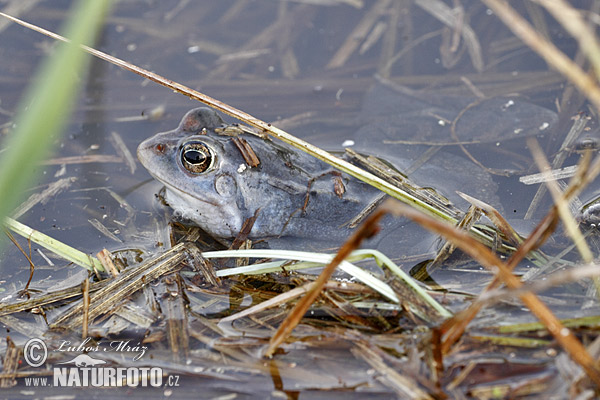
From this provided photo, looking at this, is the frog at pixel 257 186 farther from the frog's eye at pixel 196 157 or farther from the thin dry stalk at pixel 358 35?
the thin dry stalk at pixel 358 35

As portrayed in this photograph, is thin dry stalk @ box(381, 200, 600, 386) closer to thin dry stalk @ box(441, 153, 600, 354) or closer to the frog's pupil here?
thin dry stalk @ box(441, 153, 600, 354)

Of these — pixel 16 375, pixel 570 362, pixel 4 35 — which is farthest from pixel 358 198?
pixel 4 35

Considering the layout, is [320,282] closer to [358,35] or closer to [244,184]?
[244,184]

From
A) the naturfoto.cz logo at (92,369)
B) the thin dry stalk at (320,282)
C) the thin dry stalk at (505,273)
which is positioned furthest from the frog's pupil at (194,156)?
the thin dry stalk at (505,273)

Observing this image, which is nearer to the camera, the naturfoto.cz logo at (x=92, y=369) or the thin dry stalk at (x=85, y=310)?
the naturfoto.cz logo at (x=92, y=369)

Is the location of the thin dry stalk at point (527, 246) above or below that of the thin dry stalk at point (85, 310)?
below

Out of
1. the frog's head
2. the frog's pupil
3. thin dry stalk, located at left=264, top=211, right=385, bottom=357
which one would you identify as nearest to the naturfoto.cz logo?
thin dry stalk, located at left=264, top=211, right=385, bottom=357

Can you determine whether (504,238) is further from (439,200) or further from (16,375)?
(16,375)
